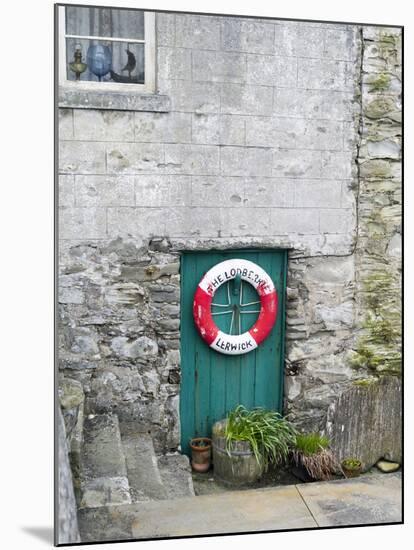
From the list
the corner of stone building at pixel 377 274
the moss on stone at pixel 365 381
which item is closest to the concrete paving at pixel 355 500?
the corner of stone building at pixel 377 274

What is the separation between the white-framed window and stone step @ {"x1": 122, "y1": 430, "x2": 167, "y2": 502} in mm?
1829

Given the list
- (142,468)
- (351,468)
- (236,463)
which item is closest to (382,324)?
(351,468)

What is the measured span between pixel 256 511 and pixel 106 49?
242cm

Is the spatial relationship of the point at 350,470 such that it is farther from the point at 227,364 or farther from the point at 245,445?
the point at 227,364

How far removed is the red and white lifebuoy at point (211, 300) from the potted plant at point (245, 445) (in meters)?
0.36

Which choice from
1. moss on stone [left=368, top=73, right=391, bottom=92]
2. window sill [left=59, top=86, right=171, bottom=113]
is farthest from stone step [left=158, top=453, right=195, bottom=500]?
moss on stone [left=368, top=73, right=391, bottom=92]

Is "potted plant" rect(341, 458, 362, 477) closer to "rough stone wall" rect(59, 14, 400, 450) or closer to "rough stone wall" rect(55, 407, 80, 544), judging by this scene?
"rough stone wall" rect(59, 14, 400, 450)

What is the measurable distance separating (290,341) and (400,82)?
1.53 m

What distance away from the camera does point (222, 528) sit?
402 cm

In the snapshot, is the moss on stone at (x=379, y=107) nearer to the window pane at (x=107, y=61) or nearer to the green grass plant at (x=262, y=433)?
the window pane at (x=107, y=61)

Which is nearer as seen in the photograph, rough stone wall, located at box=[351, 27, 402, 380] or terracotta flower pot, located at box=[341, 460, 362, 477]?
rough stone wall, located at box=[351, 27, 402, 380]

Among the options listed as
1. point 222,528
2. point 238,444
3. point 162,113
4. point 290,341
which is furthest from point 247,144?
point 222,528

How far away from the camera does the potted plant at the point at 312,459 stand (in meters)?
4.43

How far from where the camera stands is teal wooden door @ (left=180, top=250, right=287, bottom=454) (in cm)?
444
